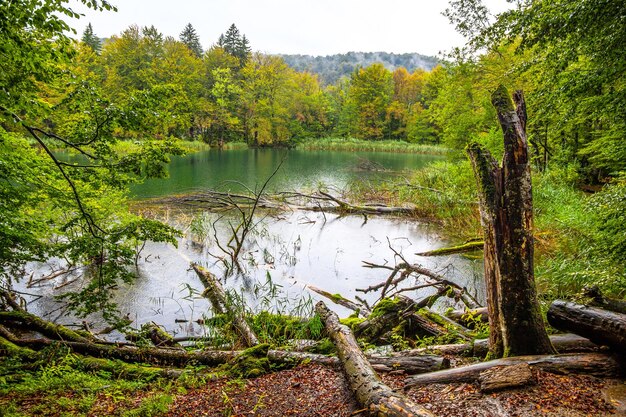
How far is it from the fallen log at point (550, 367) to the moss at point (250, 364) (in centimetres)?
161

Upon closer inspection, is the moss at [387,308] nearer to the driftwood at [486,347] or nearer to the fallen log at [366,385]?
the fallen log at [366,385]

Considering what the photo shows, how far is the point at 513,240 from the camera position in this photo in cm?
315

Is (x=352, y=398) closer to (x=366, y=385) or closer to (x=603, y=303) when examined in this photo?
(x=366, y=385)

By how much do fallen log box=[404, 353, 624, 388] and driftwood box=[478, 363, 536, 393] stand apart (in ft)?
0.30

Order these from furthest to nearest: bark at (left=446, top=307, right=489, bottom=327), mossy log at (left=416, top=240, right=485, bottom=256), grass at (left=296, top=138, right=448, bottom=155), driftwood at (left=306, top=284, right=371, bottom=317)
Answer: grass at (left=296, top=138, right=448, bottom=155)
mossy log at (left=416, top=240, right=485, bottom=256)
driftwood at (left=306, top=284, right=371, bottom=317)
bark at (left=446, top=307, right=489, bottom=327)

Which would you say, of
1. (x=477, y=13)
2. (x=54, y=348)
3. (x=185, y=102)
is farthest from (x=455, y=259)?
(x=477, y=13)

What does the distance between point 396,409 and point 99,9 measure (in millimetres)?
4208

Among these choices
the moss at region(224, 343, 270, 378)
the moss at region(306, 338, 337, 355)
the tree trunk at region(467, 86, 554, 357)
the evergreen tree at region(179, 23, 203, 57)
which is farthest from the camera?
the evergreen tree at region(179, 23, 203, 57)

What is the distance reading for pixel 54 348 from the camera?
423 cm

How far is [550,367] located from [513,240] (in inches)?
41.0

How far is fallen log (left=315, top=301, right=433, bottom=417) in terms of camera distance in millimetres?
2475

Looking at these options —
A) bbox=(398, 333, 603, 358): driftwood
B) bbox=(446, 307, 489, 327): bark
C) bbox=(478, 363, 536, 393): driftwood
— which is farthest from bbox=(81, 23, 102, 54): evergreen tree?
bbox=(478, 363, 536, 393): driftwood

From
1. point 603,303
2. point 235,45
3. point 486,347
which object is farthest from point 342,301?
point 235,45

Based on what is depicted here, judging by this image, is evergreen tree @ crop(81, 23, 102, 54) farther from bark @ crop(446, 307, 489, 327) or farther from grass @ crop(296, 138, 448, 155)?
bark @ crop(446, 307, 489, 327)
